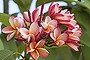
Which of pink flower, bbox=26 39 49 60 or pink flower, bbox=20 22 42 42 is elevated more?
pink flower, bbox=20 22 42 42

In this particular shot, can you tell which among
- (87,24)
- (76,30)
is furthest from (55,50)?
(76,30)

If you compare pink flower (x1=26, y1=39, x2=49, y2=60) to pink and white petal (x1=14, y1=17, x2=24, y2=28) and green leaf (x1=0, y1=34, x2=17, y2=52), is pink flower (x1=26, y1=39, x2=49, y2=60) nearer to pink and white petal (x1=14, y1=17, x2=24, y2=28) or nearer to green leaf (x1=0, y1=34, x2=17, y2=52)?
pink and white petal (x1=14, y1=17, x2=24, y2=28)

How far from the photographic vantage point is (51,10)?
62cm

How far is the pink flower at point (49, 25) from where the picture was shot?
57 centimetres

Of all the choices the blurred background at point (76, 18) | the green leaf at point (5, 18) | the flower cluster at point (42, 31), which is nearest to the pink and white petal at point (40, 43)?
the flower cluster at point (42, 31)

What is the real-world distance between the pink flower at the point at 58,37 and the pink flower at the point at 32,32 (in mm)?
29

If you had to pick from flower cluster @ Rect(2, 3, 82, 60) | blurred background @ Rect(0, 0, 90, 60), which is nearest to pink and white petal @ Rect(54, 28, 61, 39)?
flower cluster @ Rect(2, 3, 82, 60)

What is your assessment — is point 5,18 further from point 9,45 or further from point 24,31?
point 24,31

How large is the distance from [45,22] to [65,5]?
554 mm

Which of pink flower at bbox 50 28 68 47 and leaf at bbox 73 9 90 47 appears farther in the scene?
leaf at bbox 73 9 90 47

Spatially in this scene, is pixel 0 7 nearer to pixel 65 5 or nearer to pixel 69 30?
pixel 65 5

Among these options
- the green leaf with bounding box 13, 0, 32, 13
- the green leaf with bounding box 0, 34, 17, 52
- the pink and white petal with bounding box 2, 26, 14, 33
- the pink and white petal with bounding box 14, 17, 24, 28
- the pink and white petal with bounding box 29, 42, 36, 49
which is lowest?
the green leaf with bounding box 0, 34, 17, 52

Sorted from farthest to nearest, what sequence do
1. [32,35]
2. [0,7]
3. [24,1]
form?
[0,7] < [24,1] < [32,35]

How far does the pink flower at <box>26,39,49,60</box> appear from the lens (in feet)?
1.86
